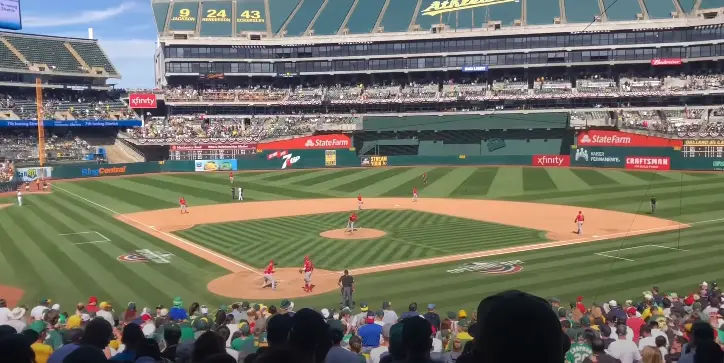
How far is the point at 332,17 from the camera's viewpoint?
9231 centimetres

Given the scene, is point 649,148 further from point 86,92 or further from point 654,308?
point 86,92

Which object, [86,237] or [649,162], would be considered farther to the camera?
[649,162]

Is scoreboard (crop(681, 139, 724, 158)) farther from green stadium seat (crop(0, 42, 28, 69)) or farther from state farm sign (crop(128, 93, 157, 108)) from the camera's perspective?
green stadium seat (crop(0, 42, 28, 69))

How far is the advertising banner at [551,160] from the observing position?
218 feet

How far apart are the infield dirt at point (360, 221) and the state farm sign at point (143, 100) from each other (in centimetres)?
4176

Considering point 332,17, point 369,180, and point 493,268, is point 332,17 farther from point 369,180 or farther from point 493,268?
point 493,268

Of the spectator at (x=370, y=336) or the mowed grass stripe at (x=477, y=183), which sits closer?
the spectator at (x=370, y=336)

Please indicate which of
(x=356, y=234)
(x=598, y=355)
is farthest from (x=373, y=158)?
(x=598, y=355)

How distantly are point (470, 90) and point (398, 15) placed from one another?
56.1 ft

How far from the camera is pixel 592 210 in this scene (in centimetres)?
4062

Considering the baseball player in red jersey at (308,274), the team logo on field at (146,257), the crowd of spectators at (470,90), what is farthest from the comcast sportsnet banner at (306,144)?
the baseball player in red jersey at (308,274)

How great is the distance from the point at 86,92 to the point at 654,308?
8874 centimetres

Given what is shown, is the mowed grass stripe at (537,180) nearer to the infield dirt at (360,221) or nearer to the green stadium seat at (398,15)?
the infield dirt at (360,221)

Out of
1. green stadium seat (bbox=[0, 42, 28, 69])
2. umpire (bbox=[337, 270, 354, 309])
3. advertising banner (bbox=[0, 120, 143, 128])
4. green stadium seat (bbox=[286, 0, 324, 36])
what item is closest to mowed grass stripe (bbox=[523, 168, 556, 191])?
umpire (bbox=[337, 270, 354, 309])
